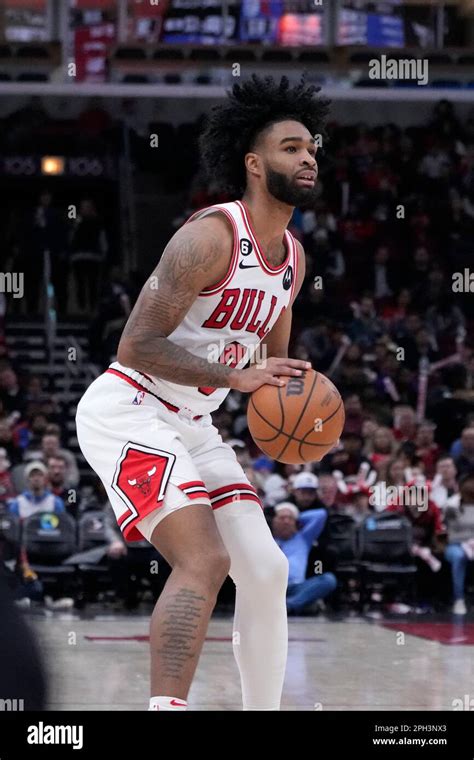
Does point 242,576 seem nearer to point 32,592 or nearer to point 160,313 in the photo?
point 160,313

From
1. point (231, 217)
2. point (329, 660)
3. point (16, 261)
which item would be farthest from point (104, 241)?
point (231, 217)

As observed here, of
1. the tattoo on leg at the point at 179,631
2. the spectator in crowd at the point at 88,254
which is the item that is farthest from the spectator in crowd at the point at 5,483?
the tattoo on leg at the point at 179,631

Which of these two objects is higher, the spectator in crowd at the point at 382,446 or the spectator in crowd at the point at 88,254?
the spectator in crowd at the point at 88,254

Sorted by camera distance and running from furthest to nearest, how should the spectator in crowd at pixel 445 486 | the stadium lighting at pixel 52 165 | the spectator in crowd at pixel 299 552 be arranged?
the stadium lighting at pixel 52 165, the spectator in crowd at pixel 445 486, the spectator in crowd at pixel 299 552

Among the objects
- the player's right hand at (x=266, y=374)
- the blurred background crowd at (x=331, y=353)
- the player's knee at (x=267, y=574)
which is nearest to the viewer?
the player's right hand at (x=266, y=374)

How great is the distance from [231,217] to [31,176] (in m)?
14.5

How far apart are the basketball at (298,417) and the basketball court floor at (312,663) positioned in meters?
1.16

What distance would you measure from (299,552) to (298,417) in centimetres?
638

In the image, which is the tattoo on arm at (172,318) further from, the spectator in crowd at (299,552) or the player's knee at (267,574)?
the spectator in crowd at (299,552)

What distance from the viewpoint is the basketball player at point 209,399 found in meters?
4.18

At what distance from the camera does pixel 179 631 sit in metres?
4.07

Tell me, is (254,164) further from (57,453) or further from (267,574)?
(57,453)

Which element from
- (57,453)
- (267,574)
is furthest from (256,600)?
(57,453)

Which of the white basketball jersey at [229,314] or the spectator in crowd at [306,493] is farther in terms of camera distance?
the spectator in crowd at [306,493]
